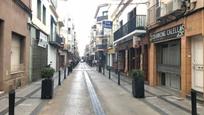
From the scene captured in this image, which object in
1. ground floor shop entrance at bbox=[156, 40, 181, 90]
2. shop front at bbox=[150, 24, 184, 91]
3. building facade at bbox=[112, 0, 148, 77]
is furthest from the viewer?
building facade at bbox=[112, 0, 148, 77]

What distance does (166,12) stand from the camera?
18250 millimetres

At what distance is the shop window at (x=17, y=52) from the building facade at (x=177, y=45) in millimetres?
7884

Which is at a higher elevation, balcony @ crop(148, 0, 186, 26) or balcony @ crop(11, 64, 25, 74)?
balcony @ crop(148, 0, 186, 26)

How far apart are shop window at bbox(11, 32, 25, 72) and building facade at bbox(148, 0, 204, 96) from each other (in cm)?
788

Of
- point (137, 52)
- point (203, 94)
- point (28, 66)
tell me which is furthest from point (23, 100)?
point (137, 52)

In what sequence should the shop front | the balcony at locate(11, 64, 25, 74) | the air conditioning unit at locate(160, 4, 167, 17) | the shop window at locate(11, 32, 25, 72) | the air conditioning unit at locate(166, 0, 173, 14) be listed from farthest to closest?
the shop window at locate(11, 32, 25, 72) < the balcony at locate(11, 64, 25, 74) < the air conditioning unit at locate(160, 4, 167, 17) < the shop front < the air conditioning unit at locate(166, 0, 173, 14)

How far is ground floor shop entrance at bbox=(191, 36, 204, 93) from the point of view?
15.1 meters

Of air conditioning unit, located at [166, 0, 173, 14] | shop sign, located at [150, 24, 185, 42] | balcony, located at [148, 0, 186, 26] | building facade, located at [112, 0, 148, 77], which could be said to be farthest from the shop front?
building facade, located at [112, 0, 148, 77]

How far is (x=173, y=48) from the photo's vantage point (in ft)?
65.1

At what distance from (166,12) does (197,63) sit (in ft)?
12.3

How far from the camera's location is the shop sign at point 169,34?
16.7 m

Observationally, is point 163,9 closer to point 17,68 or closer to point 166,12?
point 166,12

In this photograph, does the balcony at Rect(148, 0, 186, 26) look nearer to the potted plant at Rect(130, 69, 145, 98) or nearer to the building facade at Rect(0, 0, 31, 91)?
the potted plant at Rect(130, 69, 145, 98)

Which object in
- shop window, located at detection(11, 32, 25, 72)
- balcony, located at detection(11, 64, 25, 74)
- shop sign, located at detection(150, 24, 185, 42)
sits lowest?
balcony, located at detection(11, 64, 25, 74)
